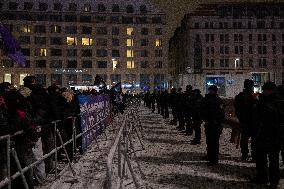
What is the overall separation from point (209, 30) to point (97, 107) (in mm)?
91252

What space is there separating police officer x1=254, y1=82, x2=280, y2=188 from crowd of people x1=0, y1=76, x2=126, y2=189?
162 inches

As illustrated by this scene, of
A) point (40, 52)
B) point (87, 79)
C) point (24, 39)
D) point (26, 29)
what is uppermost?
point (26, 29)

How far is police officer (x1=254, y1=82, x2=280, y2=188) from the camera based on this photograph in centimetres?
877

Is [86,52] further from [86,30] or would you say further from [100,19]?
[100,19]

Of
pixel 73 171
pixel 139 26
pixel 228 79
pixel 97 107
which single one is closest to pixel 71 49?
pixel 139 26

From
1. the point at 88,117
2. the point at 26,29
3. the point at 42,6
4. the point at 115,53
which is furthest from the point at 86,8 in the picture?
the point at 88,117

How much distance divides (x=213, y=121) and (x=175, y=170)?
5.91ft

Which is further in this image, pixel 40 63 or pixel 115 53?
pixel 115 53

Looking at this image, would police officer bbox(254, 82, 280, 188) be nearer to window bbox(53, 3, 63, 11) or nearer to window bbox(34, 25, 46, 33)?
window bbox(34, 25, 46, 33)

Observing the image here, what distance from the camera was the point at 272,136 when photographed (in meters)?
8.85

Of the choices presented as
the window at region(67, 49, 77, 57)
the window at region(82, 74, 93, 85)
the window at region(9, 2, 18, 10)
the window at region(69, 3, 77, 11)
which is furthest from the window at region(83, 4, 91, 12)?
the window at region(9, 2, 18, 10)

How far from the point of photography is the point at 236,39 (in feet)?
354

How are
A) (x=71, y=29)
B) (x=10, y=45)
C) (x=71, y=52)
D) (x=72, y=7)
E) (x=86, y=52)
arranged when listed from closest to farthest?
(x=10, y=45)
(x=71, y=29)
(x=71, y=52)
(x=72, y=7)
(x=86, y=52)

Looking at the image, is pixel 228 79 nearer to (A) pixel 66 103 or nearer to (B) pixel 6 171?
(A) pixel 66 103
